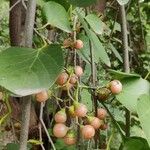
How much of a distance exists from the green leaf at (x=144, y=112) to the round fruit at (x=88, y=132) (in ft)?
0.25

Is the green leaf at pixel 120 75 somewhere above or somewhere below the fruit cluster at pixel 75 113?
above

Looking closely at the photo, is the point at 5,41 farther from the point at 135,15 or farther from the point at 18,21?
the point at 135,15


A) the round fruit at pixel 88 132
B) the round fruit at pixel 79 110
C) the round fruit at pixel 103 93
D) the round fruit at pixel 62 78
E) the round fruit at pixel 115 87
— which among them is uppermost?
the round fruit at pixel 62 78

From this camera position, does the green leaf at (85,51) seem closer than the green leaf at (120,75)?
No

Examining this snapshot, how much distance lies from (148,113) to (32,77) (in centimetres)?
19

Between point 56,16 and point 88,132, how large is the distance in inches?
7.4

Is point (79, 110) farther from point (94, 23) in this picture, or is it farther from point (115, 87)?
point (94, 23)

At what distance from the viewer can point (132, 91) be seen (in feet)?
2.45

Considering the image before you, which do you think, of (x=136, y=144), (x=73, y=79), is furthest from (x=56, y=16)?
(x=136, y=144)

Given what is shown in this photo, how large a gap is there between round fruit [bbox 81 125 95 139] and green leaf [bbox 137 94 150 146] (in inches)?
3.0

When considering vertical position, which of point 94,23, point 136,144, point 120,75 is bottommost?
point 136,144

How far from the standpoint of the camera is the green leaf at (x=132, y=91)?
740 millimetres

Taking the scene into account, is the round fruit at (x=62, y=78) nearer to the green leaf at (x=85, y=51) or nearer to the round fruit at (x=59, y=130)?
the round fruit at (x=59, y=130)

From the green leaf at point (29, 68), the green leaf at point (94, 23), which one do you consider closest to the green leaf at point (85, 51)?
the green leaf at point (94, 23)
